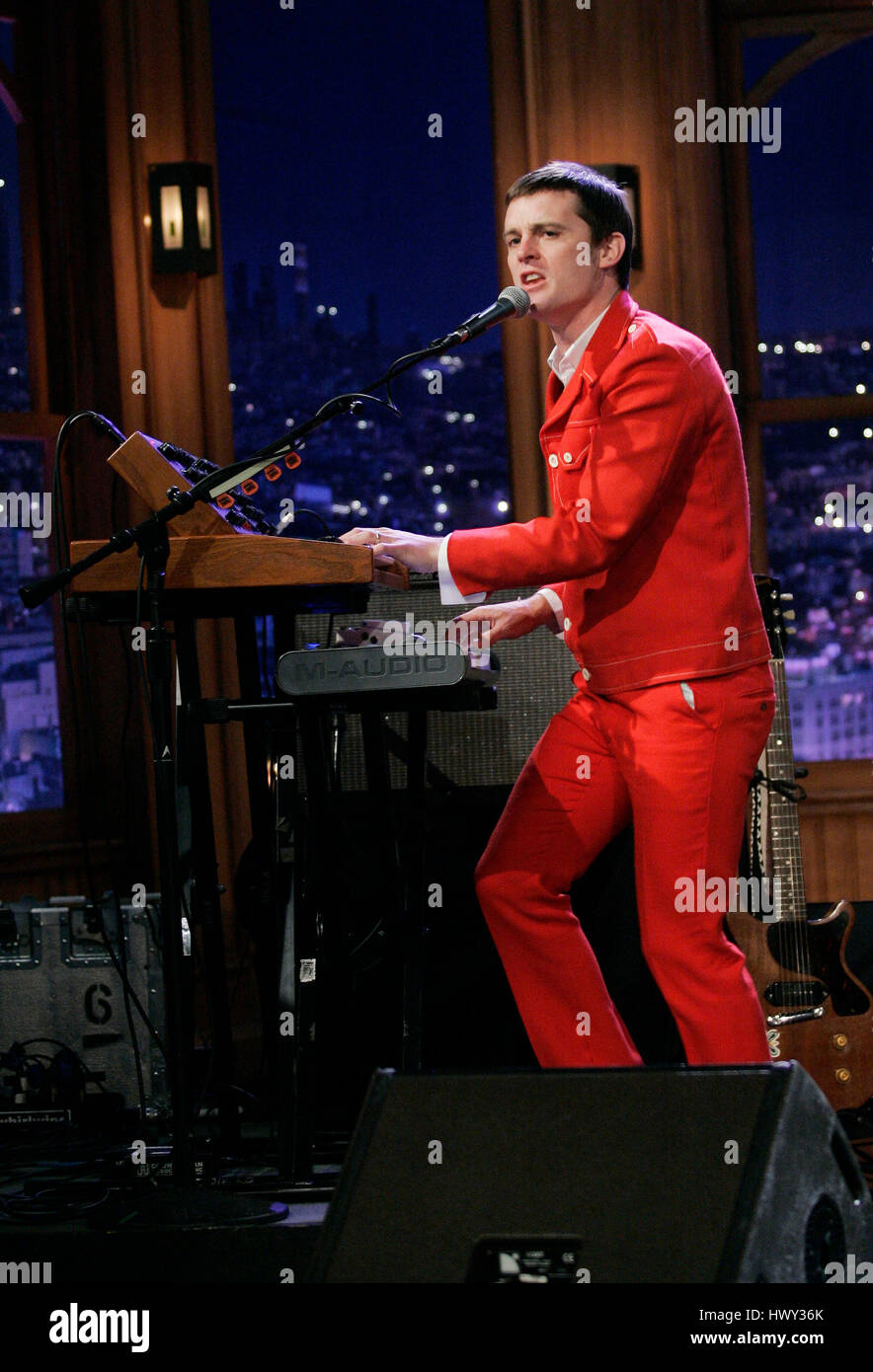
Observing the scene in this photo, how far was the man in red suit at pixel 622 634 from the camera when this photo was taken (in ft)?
7.81

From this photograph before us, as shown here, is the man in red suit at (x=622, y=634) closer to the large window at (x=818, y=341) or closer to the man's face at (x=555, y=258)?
the man's face at (x=555, y=258)

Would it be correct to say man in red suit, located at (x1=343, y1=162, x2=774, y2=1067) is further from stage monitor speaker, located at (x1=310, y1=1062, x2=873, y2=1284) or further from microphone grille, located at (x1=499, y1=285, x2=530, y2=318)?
stage monitor speaker, located at (x1=310, y1=1062, x2=873, y2=1284)

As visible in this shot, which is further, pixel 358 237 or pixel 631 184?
pixel 358 237

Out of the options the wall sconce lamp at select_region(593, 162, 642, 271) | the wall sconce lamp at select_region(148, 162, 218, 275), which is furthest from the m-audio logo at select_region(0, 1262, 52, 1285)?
the wall sconce lamp at select_region(593, 162, 642, 271)

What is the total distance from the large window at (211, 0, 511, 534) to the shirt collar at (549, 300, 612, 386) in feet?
6.11

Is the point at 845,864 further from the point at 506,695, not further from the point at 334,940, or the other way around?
the point at 334,940

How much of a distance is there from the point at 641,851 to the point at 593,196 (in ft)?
3.95

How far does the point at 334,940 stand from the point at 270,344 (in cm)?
224

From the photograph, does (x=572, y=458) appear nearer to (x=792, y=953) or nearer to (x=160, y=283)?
(x=792, y=953)

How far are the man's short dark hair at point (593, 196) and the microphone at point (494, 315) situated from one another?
23 cm

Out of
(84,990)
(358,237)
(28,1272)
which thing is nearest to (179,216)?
(358,237)

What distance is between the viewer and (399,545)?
2.48m

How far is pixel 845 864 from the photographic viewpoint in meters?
4.29

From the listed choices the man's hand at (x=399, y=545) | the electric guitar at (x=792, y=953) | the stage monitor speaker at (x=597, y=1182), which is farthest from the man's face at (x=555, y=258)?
the stage monitor speaker at (x=597, y=1182)
